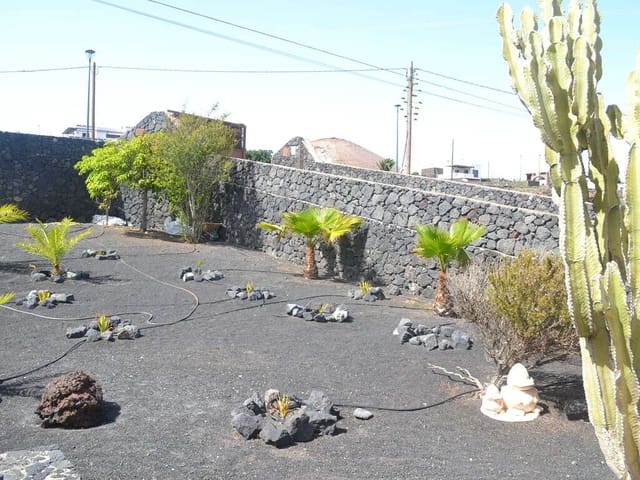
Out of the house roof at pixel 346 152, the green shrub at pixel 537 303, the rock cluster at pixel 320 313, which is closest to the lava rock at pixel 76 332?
the rock cluster at pixel 320 313

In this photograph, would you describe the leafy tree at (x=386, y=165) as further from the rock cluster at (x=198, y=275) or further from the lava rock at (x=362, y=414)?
the lava rock at (x=362, y=414)

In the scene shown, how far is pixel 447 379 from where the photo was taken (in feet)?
24.5

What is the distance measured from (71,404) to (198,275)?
7674mm

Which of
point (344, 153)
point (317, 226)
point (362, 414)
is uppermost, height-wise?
point (344, 153)

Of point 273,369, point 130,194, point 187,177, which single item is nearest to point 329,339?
point 273,369

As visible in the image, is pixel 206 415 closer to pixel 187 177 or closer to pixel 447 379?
pixel 447 379

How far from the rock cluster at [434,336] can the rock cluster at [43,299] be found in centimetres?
538

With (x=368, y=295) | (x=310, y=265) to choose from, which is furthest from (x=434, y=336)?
(x=310, y=265)

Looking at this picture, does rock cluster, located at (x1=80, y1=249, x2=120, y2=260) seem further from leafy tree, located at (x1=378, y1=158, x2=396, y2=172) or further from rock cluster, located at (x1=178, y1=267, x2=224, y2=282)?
leafy tree, located at (x1=378, y1=158, x2=396, y2=172)

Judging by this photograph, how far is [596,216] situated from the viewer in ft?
13.1

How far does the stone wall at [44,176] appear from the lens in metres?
20.2

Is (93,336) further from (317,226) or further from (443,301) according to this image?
(317,226)

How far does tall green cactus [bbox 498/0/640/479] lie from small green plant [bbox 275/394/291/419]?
2.93m

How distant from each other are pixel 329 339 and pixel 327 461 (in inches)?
155
